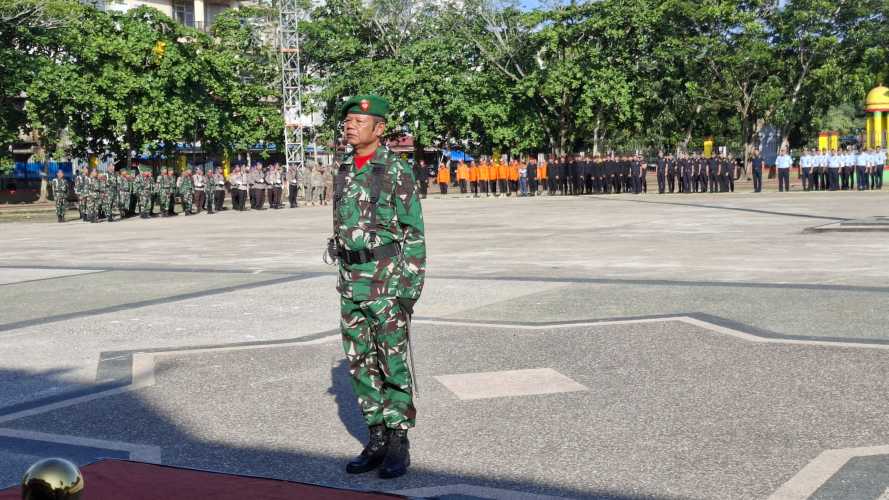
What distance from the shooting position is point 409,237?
4.96m

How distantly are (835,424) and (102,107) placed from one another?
45.5 metres

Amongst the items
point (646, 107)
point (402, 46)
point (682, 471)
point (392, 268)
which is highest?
point (402, 46)

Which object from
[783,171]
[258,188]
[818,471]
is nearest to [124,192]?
[258,188]

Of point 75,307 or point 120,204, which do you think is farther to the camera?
point 120,204

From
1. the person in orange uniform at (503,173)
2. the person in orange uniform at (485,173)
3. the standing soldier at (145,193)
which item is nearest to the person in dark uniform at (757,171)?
the person in orange uniform at (503,173)

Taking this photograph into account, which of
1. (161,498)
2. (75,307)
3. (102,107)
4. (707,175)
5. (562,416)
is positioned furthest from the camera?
(102,107)

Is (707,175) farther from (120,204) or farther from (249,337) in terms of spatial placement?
(249,337)

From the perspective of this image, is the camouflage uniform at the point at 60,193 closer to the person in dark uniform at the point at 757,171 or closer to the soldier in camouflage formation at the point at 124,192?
the soldier in camouflage formation at the point at 124,192

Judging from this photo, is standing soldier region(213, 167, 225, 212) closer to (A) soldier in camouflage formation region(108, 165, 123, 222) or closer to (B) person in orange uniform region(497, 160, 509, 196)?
(A) soldier in camouflage formation region(108, 165, 123, 222)

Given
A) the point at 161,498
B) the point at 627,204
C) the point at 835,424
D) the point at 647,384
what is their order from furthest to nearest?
1. the point at 627,204
2. the point at 647,384
3. the point at 835,424
4. the point at 161,498

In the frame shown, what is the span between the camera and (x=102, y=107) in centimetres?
4681

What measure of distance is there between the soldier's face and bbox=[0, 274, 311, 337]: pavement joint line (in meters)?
5.96

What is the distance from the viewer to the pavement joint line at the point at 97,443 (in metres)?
5.30

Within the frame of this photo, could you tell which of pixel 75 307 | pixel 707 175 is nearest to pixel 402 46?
pixel 707 175
